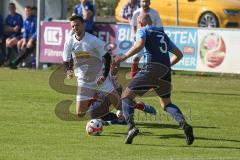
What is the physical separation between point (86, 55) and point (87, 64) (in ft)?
0.84

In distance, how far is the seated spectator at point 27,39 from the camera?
2547cm

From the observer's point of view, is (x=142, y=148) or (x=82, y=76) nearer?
(x=142, y=148)

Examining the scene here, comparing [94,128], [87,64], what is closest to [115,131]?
[94,128]

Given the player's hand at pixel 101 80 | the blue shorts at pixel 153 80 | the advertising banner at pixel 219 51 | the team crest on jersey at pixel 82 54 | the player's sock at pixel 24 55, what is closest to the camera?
the blue shorts at pixel 153 80

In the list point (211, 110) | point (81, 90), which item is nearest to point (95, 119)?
point (81, 90)

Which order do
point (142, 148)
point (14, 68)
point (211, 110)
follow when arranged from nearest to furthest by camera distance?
point (142, 148) < point (211, 110) < point (14, 68)

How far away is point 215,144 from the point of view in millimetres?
12461

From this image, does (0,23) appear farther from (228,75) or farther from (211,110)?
(211,110)

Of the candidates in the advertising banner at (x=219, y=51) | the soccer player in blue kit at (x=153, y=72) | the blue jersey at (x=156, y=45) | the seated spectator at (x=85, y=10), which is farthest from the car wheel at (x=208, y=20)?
the blue jersey at (x=156, y=45)

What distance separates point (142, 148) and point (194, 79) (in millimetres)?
11300

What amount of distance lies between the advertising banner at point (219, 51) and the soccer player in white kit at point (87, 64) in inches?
358

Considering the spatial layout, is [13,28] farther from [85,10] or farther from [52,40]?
[85,10]

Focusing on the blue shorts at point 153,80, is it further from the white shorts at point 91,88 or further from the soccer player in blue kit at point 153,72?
the white shorts at point 91,88

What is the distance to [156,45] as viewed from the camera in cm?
1249
